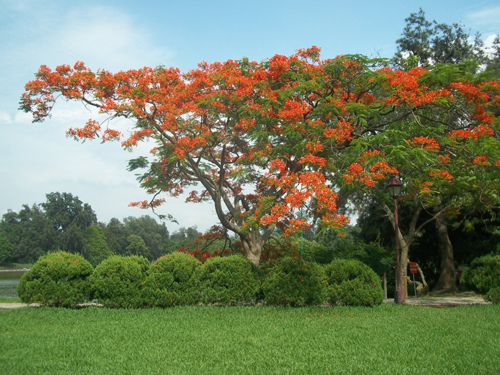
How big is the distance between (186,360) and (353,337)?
126 inches

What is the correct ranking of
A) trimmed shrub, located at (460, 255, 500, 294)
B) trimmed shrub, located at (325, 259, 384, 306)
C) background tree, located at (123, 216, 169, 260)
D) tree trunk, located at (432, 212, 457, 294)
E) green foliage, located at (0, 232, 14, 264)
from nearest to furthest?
trimmed shrub, located at (325, 259, 384, 306) → trimmed shrub, located at (460, 255, 500, 294) → tree trunk, located at (432, 212, 457, 294) → green foliage, located at (0, 232, 14, 264) → background tree, located at (123, 216, 169, 260)

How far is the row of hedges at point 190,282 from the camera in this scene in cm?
Answer: 1209

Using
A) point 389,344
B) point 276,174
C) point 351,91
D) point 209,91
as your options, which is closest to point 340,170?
point 276,174

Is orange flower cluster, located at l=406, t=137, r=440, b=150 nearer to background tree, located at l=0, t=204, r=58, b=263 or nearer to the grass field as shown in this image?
the grass field

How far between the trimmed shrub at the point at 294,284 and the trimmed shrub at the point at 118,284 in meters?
3.65

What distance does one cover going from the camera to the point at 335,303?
1267 cm

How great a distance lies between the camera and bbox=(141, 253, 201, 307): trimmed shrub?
12.1m

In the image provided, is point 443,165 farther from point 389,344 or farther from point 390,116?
point 389,344

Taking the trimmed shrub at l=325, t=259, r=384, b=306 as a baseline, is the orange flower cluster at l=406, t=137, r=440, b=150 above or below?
above

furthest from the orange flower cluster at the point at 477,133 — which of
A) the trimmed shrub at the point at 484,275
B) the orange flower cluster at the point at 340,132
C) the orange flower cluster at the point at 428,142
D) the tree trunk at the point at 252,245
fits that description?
the tree trunk at the point at 252,245

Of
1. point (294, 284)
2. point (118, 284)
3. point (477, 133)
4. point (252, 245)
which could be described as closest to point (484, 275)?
point (477, 133)

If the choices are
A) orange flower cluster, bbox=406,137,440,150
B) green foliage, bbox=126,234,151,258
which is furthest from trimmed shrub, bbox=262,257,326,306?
green foliage, bbox=126,234,151,258

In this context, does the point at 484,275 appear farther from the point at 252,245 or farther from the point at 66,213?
the point at 66,213

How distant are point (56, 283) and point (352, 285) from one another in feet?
27.6
